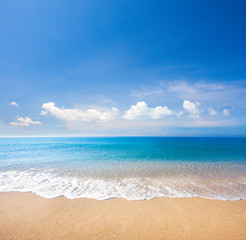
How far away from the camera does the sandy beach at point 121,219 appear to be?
14.6 ft

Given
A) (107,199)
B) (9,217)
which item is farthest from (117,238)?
(9,217)

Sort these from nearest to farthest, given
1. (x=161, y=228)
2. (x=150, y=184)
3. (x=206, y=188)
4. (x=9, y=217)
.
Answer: (x=161, y=228) < (x=9, y=217) < (x=206, y=188) < (x=150, y=184)

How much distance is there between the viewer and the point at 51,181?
1000cm

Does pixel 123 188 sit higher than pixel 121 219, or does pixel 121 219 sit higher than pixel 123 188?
pixel 121 219

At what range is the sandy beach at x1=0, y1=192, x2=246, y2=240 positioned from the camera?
4453mm

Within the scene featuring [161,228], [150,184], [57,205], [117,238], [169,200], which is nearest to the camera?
[117,238]

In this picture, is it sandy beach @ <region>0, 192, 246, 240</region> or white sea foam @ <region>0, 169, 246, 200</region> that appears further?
white sea foam @ <region>0, 169, 246, 200</region>

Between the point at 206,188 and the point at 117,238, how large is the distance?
297 inches

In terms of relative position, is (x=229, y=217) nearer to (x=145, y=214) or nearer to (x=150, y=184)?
(x=145, y=214)

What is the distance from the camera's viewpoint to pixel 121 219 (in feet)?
17.1

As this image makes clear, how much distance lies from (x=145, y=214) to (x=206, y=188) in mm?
5856

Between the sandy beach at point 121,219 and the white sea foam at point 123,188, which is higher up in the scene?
the sandy beach at point 121,219

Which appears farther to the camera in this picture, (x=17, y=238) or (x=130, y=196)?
(x=130, y=196)

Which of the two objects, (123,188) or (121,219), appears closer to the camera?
(121,219)
